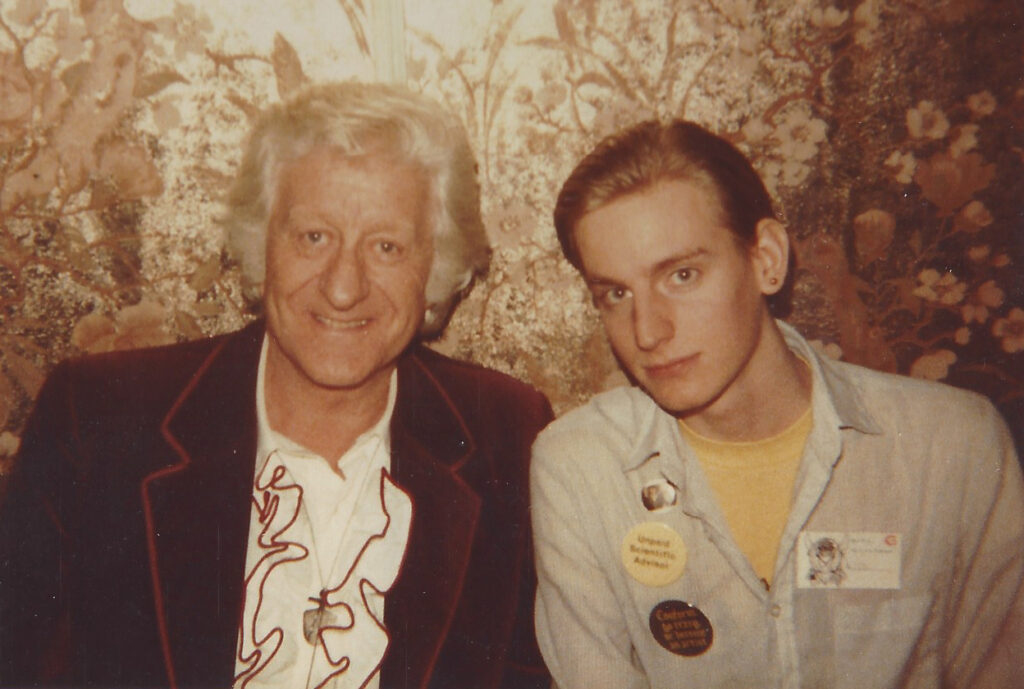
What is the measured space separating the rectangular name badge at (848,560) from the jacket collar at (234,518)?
0.67 metres

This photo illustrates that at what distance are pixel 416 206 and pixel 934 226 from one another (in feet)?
3.84

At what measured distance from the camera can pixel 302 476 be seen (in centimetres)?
154

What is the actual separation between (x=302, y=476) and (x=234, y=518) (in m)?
0.15

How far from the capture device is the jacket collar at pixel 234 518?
4.72 feet

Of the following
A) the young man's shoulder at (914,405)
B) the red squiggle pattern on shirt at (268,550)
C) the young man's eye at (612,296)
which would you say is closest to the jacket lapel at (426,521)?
the red squiggle pattern on shirt at (268,550)

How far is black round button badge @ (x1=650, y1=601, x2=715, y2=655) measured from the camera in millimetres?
1398

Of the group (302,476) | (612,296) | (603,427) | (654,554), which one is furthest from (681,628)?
(302,476)

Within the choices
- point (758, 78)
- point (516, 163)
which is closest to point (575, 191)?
point (516, 163)

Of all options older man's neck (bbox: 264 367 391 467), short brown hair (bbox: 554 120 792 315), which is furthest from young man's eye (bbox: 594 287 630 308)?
older man's neck (bbox: 264 367 391 467)

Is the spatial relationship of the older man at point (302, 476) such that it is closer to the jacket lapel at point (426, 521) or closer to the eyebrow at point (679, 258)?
the jacket lapel at point (426, 521)

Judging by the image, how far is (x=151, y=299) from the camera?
162 centimetres

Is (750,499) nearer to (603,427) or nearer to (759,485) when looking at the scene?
(759,485)

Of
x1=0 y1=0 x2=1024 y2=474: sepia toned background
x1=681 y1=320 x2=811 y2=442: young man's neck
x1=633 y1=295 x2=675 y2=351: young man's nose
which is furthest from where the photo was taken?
x1=0 y1=0 x2=1024 y2=474: sepia toned background

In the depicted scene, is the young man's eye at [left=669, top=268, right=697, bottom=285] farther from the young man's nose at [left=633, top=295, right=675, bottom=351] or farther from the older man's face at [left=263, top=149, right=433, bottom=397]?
the older man's face at [left=263, top=149, right=433, bottom=397]
